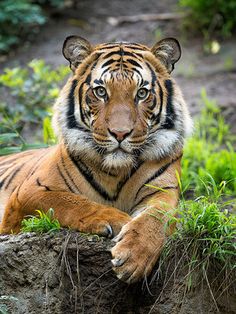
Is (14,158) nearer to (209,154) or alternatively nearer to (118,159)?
(118,159)

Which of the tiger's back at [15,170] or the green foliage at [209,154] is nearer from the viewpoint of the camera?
the tiger's back at [15,170]

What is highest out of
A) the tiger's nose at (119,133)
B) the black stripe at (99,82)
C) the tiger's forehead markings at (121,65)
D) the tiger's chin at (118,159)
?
the tiger's forehead markings at (121,65)

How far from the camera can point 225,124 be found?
7.96 meters

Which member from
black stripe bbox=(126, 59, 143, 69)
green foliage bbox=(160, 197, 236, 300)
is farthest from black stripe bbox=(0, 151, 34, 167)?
green foliage bbox=(160, 197, 236, 300)

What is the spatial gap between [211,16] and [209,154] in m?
3.44

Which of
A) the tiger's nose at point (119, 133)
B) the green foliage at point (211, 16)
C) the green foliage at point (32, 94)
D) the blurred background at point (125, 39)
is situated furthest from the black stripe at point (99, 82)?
the green foliage at point (211, 16)

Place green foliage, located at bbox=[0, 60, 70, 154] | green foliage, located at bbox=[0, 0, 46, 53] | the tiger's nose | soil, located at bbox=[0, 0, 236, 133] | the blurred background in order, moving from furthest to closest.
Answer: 1. green foliage, located at bbox=[0, 0, 46, 53]
2. soil, located at bbox=[0, 0, 236, 133]
3. the blurred background
4. green foliage, located at bbox=[0, 60, 70, 154]
5. the tiger's nose

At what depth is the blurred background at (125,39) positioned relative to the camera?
306 inches

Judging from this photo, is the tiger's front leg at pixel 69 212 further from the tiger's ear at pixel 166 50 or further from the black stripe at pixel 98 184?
the tiger's ear at pixel 166 50

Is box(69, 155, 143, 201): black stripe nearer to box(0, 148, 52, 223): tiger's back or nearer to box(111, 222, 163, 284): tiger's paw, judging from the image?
box(111, 222, 163, 284): tiger's paw

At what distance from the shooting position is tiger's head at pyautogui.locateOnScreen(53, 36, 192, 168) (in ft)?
14.1

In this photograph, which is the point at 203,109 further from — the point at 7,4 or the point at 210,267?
the point at 210,267

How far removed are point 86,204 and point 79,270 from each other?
0.33 metres

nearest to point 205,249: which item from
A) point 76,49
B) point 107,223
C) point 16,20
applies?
point 107,223
